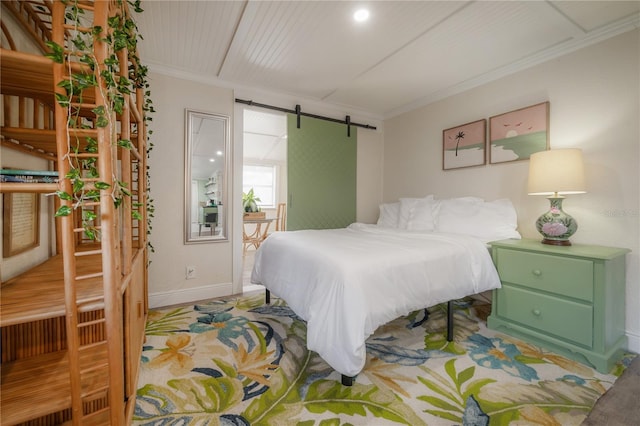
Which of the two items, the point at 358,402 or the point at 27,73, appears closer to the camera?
the point at 27,73

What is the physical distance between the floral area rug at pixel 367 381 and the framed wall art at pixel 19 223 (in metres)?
0.96

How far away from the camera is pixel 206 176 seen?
3053mm

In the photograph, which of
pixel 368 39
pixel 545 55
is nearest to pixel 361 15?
pixel 368 39

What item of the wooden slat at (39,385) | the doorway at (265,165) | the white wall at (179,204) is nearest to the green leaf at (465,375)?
the wooden slat at (39,385)

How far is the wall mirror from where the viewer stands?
2934mm

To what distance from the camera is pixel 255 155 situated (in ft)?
21.8

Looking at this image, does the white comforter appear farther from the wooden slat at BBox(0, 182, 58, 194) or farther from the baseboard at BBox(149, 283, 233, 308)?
the wooden slat at BBox(0, 182, 58, 194)

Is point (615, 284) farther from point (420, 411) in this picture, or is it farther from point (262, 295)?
point (262, 295)

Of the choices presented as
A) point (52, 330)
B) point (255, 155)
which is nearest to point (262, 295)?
point (52, 330)

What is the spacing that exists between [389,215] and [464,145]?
118cm

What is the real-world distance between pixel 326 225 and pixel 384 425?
2.62 metres

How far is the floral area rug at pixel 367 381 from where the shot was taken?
1353 mm

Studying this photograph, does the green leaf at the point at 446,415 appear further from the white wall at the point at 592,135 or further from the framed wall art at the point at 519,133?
the framed wall art at the point at 519,133

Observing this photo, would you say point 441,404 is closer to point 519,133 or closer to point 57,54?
point 57,54
